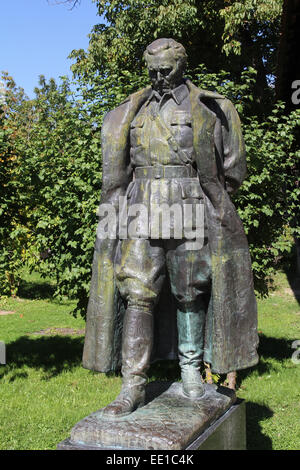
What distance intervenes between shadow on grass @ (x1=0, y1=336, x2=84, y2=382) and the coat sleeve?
4842mm

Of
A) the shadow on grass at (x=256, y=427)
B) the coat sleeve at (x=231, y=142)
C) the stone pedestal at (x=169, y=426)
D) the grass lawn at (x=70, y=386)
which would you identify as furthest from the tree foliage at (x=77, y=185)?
the stone pedestal at (x=169, y=426)

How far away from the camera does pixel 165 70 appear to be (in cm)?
354

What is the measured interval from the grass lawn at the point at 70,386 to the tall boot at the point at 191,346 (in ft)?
6.22

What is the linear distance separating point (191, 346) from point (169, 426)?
0.67m

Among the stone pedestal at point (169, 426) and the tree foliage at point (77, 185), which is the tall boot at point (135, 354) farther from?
the tree foliage at point (77, 185)

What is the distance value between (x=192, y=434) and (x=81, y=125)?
162 inches

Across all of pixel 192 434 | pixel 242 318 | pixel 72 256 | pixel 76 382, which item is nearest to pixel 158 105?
pixel 242 318

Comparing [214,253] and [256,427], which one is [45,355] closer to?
[256,427]

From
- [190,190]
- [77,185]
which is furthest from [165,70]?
[77,185]

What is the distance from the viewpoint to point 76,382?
7305 mm

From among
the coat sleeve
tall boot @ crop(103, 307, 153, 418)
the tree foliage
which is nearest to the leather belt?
the coat sleeve

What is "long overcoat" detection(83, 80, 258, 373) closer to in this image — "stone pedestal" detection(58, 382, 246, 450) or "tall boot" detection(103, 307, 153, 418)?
"tall boot" detection(103, 307, 153, 418)

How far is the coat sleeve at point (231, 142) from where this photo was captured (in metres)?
3.70
